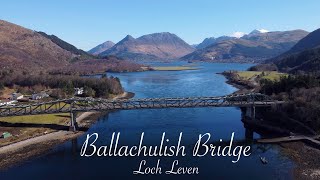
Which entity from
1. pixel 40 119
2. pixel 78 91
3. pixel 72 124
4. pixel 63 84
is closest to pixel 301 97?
pixel 72 124

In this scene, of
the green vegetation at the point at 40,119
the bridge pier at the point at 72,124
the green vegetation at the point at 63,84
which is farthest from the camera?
the green vegetation at the point at 63,84

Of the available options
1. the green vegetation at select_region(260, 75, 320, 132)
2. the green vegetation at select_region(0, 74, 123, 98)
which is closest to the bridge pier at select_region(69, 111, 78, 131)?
the green vegetation at select_region(0, 74, 123, 98)

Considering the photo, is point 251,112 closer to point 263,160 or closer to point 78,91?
point 263,160

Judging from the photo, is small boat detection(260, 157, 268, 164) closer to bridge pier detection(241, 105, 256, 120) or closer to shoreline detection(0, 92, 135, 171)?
bridge pier detection(241, 105, 256, 120)

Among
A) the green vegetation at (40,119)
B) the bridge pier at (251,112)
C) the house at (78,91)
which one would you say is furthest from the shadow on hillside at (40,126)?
the house at (78,91)

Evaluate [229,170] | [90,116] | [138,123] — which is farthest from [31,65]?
[229,170]

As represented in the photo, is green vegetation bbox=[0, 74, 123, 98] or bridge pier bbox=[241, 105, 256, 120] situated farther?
green vegetation bbox=[0, 74, 123, 98]

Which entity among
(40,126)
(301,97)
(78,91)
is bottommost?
(40,126)

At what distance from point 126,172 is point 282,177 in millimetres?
17711

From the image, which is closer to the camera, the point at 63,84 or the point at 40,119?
the point at 40,119

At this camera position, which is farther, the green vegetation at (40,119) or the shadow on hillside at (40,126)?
the green vegetation at (40,119)

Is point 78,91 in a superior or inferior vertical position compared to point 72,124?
superior

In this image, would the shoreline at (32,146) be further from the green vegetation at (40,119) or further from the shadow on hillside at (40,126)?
the green vegetation at (40,119)

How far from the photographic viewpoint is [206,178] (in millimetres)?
41625
